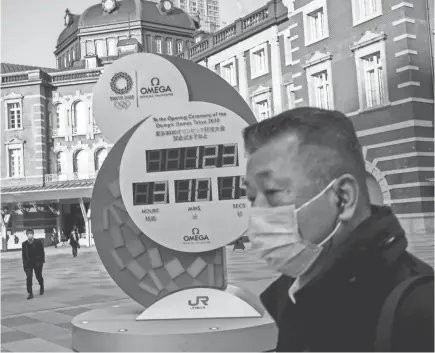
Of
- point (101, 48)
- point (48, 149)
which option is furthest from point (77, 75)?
point (101, 48)

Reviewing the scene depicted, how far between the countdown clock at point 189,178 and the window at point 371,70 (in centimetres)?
1716

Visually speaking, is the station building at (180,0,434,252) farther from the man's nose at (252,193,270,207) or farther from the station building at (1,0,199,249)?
the man's nose at (252,193,270,207)

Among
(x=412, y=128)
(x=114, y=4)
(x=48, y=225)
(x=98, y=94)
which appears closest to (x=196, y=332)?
(x=98, y=94)

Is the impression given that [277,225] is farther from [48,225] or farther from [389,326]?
[48,225]

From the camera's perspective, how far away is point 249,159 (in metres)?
1.79

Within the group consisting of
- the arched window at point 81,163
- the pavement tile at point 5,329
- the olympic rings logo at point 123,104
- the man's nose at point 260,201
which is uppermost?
the arched window at point 81,163

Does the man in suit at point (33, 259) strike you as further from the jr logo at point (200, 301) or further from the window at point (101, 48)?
the window at point (101, 48)

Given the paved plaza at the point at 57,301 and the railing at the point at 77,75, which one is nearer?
the paved plaza at the point at 57,301

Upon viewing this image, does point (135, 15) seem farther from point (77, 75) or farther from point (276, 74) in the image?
point (276, 74)

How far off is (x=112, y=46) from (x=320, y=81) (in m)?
25.1

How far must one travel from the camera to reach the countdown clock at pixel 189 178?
7.32 meters

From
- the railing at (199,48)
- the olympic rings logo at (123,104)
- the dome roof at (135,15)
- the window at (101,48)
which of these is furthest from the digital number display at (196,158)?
the dome roof at (135,15)

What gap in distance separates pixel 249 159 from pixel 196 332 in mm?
4892

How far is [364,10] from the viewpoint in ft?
78.8
